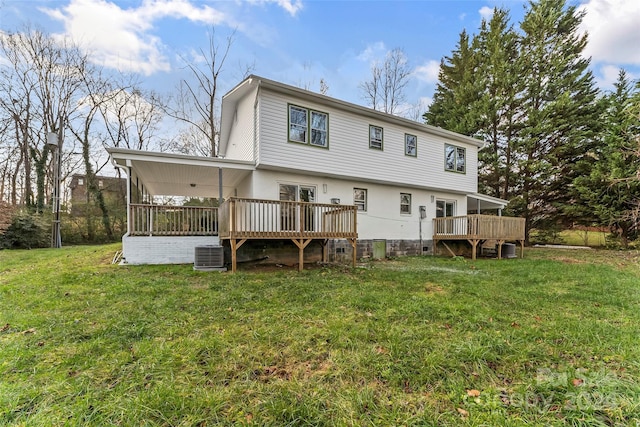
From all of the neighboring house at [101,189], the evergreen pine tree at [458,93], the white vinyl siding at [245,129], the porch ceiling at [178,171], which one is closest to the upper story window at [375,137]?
the white vinyl siding at [245,129]

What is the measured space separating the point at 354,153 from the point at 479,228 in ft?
18.8

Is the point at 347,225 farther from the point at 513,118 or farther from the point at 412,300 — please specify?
the point at 513,118

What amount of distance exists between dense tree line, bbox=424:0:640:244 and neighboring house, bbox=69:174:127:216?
78.5 feet

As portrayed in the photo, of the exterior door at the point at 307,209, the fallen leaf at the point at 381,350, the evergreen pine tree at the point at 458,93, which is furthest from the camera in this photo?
the evergreen pine tree at the point at 458,93

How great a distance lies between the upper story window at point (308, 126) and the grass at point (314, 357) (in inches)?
231

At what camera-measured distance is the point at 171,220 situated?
9398mm

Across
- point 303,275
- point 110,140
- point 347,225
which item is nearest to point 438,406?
point 303,275

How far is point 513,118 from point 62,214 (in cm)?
2880

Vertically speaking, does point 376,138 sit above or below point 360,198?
above

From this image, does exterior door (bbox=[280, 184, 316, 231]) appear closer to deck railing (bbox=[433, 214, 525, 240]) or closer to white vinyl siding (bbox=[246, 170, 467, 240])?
white vinyl siding (bbox=[246, 170, 467, 240])

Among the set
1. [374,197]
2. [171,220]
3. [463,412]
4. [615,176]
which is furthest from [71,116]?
[615,176]

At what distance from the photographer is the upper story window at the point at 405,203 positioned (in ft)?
41.0

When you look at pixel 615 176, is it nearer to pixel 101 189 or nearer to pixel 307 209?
pixel 307 209

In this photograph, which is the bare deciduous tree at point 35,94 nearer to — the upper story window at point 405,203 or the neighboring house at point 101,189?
the neighboring house at point 101,189
